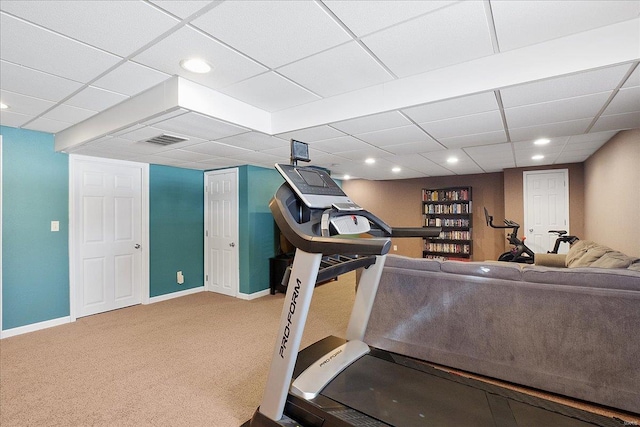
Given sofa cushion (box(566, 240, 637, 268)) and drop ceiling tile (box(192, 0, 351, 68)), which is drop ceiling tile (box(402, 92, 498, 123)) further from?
sofa cushion (box(566, 240, 637, 268))

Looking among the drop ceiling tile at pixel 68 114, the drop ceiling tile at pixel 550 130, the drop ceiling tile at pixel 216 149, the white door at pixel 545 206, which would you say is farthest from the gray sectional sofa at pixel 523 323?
the white door at pixel 545 206

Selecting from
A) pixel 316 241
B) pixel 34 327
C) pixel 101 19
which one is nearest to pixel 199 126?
pixel 101 19

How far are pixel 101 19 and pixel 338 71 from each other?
142cm

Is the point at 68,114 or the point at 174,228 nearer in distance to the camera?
the point at 68,114

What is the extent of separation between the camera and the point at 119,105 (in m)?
2.91

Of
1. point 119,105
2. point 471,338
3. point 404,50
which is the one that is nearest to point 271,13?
point 404,50

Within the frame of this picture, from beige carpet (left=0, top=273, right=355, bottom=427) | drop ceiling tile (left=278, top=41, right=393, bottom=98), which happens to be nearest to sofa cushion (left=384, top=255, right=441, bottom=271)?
beige carpet (left=0, top=273, right=355, bottom=427)

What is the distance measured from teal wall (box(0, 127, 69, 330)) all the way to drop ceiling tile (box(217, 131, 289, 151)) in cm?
219

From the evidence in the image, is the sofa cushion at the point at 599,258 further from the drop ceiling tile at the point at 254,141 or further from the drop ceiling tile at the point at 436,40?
the drop ceiling tile at the point at 254,141

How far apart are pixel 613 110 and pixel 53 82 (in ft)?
14.5

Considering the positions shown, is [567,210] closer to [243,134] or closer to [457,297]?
[457,297]

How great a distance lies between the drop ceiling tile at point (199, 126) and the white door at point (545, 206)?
19.3ft

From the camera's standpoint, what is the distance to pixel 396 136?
138 inches

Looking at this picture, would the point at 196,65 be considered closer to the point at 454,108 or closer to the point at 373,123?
the point at 373,123
